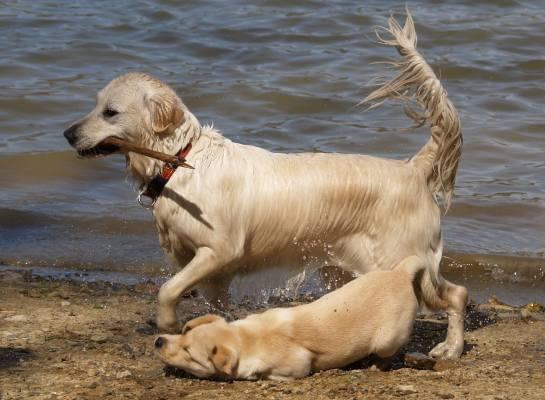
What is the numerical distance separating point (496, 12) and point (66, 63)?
6.33m

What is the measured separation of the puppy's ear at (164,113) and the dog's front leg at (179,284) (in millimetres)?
709

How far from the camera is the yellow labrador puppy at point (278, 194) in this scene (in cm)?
602

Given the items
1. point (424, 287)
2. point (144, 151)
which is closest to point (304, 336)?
point (424, 287)

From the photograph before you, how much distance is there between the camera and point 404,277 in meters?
5.66

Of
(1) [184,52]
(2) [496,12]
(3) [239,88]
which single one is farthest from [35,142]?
(2) [496,12]

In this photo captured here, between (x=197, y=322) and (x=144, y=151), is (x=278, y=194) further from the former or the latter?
(x=197, y=322)

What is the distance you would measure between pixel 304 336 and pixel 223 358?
43 centimetres

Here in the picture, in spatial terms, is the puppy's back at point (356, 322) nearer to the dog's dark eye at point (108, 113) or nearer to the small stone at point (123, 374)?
the small stone at point (123, 374)

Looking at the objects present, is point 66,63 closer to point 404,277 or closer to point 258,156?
point 258,156

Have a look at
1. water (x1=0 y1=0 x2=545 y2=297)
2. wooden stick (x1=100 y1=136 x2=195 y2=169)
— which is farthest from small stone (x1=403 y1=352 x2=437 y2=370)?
water (x1=0 y1=0 x2=545 y2=297)

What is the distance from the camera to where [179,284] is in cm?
594

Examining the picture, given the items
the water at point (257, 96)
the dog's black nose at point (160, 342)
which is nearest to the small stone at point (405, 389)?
the dog's black nose at point (160, 342)

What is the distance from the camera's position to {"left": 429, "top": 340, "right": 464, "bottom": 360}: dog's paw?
588 centimetres

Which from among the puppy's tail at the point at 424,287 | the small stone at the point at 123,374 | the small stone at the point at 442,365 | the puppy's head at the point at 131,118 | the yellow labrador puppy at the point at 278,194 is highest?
the puppy's head at the point at 131,118
